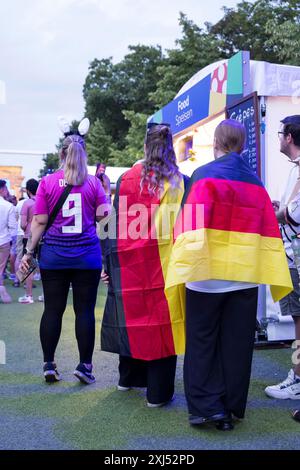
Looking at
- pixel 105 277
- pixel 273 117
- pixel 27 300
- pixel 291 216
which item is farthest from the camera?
pixel 27 300

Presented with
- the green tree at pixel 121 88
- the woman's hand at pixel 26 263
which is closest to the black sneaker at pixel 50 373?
the woman's hand at pixel 26 263

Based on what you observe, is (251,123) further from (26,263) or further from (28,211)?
(28,211)

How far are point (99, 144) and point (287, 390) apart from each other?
91.5ft

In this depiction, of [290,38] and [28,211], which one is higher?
[290,38]

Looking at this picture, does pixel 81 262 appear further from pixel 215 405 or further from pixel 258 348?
pixel 258 348

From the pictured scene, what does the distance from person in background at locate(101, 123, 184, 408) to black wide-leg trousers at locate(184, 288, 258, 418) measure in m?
0.30

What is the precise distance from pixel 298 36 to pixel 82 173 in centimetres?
1302

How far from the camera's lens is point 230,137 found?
2.96m

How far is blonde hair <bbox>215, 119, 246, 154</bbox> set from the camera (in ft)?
9.68

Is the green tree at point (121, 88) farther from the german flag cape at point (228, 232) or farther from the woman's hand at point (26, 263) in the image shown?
the german flag cape at point (228, 232)

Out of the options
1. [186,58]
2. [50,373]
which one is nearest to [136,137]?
[186,58]

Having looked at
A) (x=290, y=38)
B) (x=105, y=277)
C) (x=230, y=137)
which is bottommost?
(x=105, y=277)

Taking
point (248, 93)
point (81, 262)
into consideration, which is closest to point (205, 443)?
point (81, 262)

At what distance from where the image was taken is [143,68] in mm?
30469
